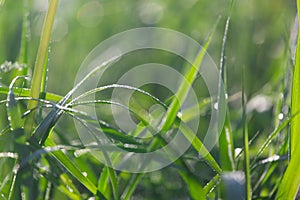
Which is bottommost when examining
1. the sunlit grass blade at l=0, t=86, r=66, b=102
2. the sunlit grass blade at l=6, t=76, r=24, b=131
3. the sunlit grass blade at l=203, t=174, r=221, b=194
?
the sunlit grass blade at l=203, t=174, r=221, b=194

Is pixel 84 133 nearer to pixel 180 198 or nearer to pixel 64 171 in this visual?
pixel 180 198

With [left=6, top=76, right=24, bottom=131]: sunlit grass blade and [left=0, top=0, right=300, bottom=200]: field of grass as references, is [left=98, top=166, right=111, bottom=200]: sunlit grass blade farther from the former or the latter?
[left=6, top=76, right=24, bottom=131]: sunlit grass blade

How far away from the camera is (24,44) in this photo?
1.07m

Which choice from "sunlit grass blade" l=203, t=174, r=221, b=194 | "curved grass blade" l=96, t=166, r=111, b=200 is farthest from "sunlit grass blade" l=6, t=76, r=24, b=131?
"sunlit grass blade" l=203, t=174, r=221, b=194

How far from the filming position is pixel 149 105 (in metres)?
1.65

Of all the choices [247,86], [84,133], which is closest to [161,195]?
[84,133]

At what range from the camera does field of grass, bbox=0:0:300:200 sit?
792mm

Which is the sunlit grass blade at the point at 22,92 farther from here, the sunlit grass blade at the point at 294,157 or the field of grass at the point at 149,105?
the sunlit grass blade at the point at 294,157

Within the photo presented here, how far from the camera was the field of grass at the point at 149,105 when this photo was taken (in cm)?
79

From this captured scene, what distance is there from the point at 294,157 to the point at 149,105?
2.93 ft

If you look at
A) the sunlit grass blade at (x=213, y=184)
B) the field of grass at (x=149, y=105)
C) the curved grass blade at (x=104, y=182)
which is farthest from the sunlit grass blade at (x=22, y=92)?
the sunlit grass blade at (x=213, y=184)

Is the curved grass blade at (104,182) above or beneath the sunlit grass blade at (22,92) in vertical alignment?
beneath

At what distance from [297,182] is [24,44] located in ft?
1.74

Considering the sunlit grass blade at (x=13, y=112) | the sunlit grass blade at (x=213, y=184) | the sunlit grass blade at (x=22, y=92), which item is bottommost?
the sunlit grass blade at (x=213, y=184)
